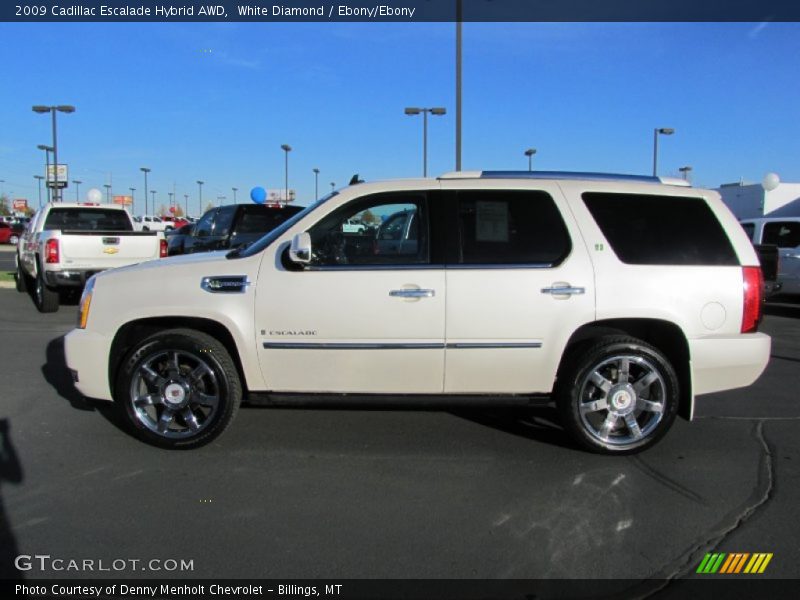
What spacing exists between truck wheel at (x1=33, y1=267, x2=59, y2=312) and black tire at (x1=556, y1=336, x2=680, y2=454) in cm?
921

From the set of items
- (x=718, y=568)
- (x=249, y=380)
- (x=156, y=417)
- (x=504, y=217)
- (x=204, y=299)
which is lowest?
(x=718, y=568)

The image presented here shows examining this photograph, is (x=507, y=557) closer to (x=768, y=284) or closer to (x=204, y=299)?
(x=204, y=299)

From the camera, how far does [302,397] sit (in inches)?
174

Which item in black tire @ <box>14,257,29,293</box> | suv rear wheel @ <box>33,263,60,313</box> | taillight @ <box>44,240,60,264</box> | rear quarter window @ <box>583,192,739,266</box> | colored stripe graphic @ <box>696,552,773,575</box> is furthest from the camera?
black tire @ <box>14,257,29,293</box>

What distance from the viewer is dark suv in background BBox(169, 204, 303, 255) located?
1259 centimetres

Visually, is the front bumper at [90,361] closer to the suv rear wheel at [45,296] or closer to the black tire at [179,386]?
the black tire at [179,386]

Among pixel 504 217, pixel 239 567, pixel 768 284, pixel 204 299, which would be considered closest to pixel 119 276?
pixel 204 299

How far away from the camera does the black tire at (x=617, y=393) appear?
Answer: 171 inches

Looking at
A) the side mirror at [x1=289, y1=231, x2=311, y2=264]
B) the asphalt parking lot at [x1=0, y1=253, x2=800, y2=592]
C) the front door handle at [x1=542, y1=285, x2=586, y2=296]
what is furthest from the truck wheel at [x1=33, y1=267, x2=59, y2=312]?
the front door handle at [x1=542, y1=285, x2=586, y2=296]

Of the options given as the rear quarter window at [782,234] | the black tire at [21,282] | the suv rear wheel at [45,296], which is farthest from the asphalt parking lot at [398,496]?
the black tire at [21,282]

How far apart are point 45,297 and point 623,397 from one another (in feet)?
31.7

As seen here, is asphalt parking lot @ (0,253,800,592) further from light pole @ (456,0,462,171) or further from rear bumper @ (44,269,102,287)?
light pole @ (456,0,462,171)

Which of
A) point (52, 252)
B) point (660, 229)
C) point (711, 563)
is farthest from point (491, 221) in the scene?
point (52, 252)

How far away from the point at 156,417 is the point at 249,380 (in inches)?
32.8
